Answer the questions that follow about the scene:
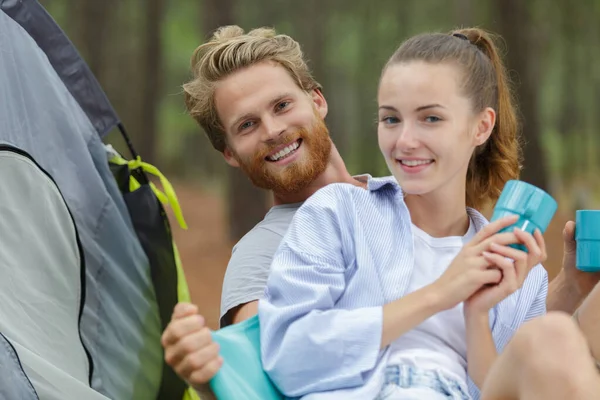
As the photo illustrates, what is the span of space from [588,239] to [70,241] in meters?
1.21

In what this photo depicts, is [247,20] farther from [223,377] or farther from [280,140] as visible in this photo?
[223,377]

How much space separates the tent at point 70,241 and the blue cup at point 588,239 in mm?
1071

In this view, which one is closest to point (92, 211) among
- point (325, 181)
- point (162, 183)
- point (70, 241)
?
point (70, 241)

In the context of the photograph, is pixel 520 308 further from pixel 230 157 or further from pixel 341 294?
pixel 230 157

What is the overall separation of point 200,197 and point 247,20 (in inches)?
105

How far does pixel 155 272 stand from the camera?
238cm

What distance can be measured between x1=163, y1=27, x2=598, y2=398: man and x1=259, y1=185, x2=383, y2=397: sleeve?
1.15 feet

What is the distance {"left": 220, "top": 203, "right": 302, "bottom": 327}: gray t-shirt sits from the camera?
1.90 m

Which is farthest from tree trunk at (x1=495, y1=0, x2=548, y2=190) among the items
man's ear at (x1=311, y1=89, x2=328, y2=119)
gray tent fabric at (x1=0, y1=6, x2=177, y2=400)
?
gray tent fabric at (x1=0, y1=6, x2=177, y2=400)

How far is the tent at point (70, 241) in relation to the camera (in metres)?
1.91

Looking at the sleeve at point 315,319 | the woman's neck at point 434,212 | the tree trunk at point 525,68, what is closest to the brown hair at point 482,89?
the woman's neck at point 434,212

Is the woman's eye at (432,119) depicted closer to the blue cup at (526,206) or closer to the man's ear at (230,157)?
the blue cup at (526,206)

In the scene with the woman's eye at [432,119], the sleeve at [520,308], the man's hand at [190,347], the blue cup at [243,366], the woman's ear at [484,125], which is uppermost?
the woman's eye at [432,119]

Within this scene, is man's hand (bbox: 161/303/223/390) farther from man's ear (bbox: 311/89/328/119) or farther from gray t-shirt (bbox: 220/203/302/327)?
man's ear (bbox: 311/89/328/119)
